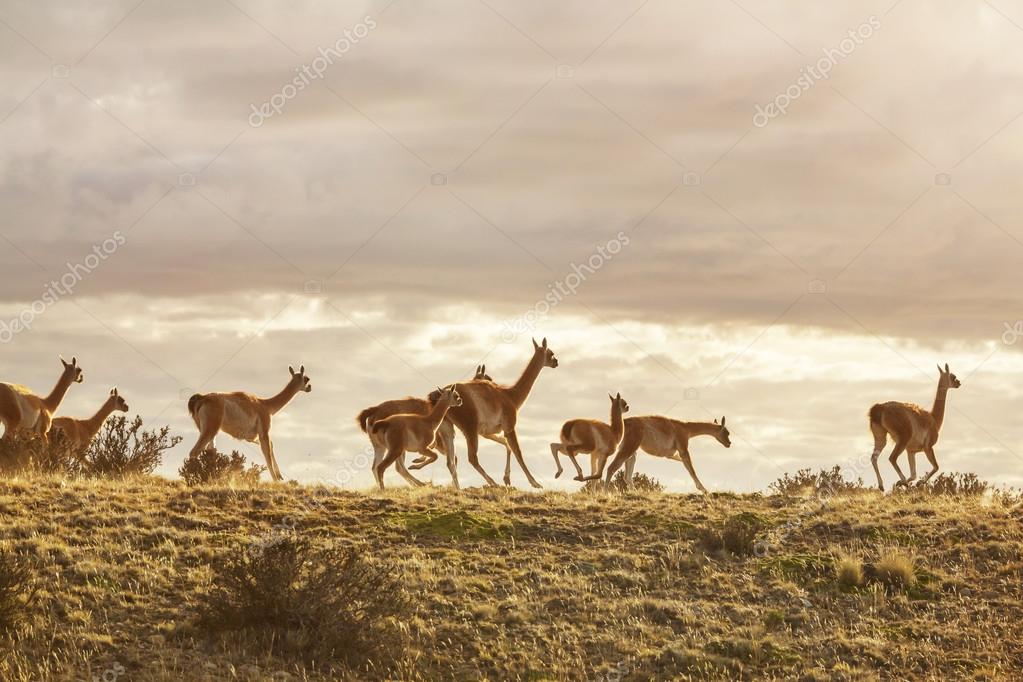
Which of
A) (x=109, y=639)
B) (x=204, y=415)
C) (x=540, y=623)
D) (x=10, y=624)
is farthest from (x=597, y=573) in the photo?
(x=204, y=415)

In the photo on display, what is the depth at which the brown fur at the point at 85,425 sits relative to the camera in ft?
84.0

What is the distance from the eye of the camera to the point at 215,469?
23.5 meters

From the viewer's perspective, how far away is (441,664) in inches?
587

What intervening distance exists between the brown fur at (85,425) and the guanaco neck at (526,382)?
28.0 feet

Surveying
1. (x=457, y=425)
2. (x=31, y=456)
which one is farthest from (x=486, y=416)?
(x=31, y=456)

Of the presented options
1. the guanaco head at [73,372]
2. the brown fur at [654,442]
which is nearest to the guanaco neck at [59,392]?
the guanaco head at [73,372]

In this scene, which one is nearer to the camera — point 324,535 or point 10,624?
point 10,624

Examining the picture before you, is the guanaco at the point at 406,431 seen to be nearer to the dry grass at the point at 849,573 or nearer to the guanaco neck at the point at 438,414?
the guanaco neck at the point at 438,414

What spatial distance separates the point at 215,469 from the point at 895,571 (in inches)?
483

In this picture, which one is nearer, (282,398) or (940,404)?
(282,398)

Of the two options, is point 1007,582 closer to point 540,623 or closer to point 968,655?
point 968,655

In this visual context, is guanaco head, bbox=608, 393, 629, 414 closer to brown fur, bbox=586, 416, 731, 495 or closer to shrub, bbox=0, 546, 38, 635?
brown fur, bbox=586, 416, 731, 495

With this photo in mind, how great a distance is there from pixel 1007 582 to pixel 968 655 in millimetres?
2401

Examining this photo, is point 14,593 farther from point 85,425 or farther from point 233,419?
point 85,425
